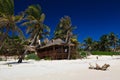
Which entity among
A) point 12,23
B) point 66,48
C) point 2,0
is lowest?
point 66,48

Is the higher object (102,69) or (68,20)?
(68,20)

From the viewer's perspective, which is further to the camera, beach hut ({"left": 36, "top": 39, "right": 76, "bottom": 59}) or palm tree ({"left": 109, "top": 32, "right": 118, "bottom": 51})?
palm tree ({"left": 109, "top": 32, "right": 118, "bottom": 51})

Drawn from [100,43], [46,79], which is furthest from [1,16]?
[100,43]

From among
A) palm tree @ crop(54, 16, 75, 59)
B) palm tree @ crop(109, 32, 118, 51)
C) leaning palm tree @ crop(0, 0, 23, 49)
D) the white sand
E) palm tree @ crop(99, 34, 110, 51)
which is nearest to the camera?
the white sand

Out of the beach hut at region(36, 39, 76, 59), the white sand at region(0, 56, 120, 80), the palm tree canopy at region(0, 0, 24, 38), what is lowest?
the white sand at region(0, 56, 120, 80)

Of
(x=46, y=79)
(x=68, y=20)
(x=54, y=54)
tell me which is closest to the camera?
(x=46, y=79)

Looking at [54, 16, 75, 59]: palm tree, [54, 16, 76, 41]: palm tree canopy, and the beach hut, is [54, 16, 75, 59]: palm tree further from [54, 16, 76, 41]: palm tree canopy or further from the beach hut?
the beach hut

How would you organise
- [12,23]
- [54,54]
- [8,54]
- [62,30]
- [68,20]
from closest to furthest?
[12,23] < [54,54] < [8,54] < [68,20] < [62,30]

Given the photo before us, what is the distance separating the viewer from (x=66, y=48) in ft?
110

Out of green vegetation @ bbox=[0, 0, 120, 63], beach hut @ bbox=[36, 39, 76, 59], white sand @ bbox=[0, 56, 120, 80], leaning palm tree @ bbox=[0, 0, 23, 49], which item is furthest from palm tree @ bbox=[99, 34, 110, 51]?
white sand @ bbox=[0, 56, 120, 80]

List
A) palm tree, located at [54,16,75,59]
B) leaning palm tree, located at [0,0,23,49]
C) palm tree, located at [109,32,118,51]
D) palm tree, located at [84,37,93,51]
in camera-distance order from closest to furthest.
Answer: leaning palm tree, located at [0,0,23,49]
palm tree, located at [54,16,75,59]
palm tree, located at [84,37,93,51]
palm tree, located at [109,32,118,51]

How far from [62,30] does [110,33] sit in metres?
34.8

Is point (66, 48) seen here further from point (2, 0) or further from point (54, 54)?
point (2, 0)

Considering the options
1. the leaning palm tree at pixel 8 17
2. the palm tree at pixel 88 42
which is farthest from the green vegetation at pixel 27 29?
the palm tree at pixel 88 42
